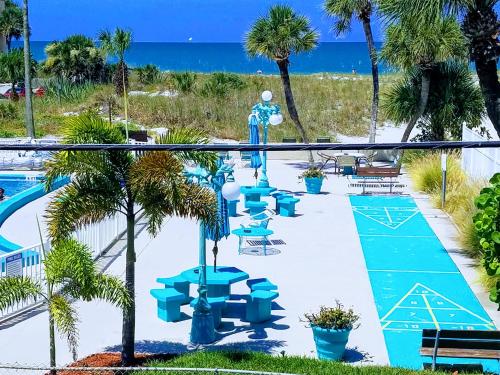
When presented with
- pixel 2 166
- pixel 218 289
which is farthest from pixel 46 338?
→ pixel 2 166

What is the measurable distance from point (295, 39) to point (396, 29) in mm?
3589

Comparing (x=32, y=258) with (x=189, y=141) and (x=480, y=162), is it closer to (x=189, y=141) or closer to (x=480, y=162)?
(x=189, y=141)

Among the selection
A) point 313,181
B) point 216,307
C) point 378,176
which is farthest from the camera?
point 313,181

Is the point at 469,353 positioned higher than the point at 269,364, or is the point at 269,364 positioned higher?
the point at 469,353

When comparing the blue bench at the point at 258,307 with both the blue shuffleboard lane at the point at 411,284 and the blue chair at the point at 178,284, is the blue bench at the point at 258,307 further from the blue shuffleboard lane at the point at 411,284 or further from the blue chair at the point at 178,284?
the blue shuffleboard lane at the point at 411,284

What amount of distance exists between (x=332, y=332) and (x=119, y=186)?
3.52m

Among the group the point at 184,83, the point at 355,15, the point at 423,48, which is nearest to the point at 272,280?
the point at 423,48

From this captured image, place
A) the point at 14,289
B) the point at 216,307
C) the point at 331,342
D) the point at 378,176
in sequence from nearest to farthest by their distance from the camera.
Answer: the point at 14,289 < the point at 331,342 < the point at 216,307 < the point at 378,176

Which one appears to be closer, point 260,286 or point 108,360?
point 108,360

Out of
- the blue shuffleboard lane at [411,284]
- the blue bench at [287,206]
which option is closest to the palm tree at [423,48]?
the blue shuffleboard lane at [411,284]

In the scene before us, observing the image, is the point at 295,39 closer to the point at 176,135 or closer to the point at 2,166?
the point at 2,166

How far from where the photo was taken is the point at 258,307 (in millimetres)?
12188

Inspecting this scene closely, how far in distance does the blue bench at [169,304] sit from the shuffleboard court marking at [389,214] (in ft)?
27.6

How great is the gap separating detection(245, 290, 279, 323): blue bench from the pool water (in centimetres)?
1465
